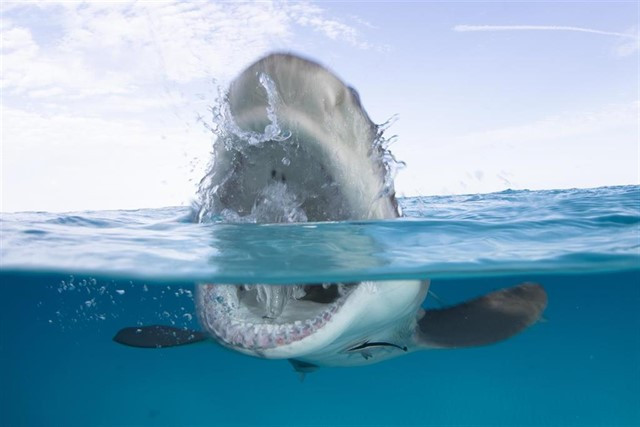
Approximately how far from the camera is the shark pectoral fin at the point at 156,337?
473 centimetres

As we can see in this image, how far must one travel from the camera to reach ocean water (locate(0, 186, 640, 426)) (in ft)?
15.8

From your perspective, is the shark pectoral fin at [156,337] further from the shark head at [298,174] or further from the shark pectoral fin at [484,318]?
the shark pectoral fin at [484,318]

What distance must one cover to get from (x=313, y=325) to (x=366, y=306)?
1.51 ft

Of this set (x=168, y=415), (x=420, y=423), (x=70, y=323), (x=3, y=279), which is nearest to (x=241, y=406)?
(x=168, y=415)

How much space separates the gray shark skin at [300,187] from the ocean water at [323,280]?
30cm

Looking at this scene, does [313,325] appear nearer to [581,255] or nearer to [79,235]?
[581,255]

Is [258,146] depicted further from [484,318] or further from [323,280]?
[484,318]

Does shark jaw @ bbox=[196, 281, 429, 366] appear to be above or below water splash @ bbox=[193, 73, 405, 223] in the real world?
below

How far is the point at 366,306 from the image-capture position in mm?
2998

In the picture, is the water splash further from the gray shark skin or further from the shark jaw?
the shark jaw

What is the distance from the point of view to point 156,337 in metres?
4.85

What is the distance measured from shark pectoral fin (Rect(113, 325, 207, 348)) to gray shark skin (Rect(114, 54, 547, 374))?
3.80ft

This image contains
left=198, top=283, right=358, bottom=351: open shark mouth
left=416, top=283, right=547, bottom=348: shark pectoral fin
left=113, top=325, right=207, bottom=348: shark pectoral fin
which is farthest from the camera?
left=113, top=325, right=207, bottom=348: shark pectoral fin

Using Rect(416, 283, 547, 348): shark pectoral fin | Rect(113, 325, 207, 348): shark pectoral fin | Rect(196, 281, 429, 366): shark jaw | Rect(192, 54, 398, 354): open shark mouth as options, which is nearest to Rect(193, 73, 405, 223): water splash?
Rect(192, 54, 398, 354): open shark mouth
